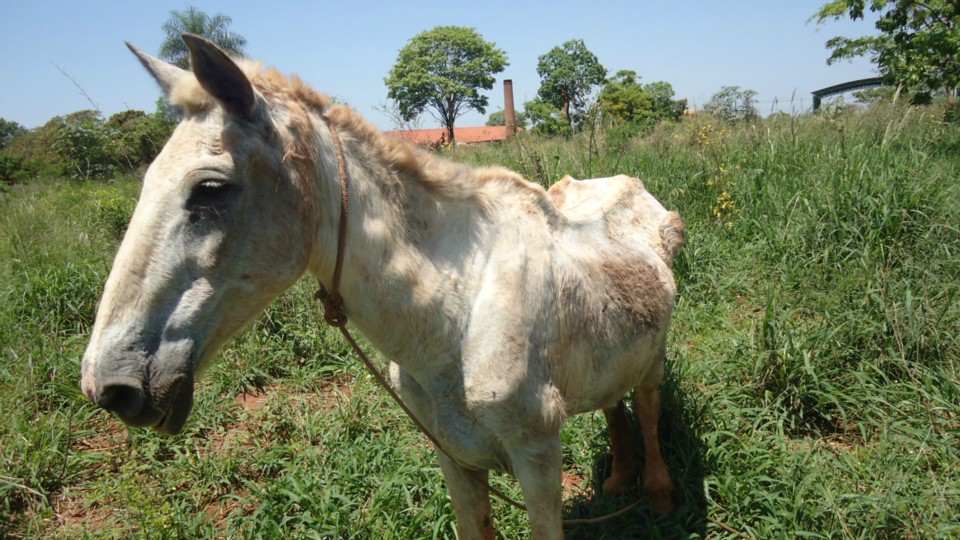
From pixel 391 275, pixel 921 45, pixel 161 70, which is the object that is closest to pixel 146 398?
pixel 391 275

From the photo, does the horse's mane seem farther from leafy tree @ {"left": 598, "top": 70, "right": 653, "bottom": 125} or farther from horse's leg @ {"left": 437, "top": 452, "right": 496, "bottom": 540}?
leafy tree @ {"left": 598, "top": 70, "right": 653, "bottom": 125}

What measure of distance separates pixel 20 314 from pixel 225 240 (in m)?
4.80

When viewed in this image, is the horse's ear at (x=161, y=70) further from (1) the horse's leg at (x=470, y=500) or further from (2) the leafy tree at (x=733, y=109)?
(2) the leafy tree at (x=733, y=109)

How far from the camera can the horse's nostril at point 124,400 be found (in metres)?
1.26

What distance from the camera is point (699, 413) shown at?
324cm

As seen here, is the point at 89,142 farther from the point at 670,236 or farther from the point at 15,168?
the point at 15,168

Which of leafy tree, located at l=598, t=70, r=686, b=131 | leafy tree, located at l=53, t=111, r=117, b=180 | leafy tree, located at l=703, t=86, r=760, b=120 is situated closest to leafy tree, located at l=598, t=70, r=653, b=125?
leafy tree, located at l=598, t=70, r=686, b=131

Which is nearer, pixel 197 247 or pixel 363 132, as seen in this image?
pixel 197 247

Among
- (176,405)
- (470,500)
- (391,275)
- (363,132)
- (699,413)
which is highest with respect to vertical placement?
(363,132)

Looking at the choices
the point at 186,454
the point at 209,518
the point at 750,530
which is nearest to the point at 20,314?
the point at 186,454

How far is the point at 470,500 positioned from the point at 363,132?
1516 millimetres

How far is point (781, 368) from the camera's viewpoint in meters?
3.27

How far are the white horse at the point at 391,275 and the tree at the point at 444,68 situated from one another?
4244cm

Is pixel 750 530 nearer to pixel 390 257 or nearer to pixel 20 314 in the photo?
pixel 390 257
